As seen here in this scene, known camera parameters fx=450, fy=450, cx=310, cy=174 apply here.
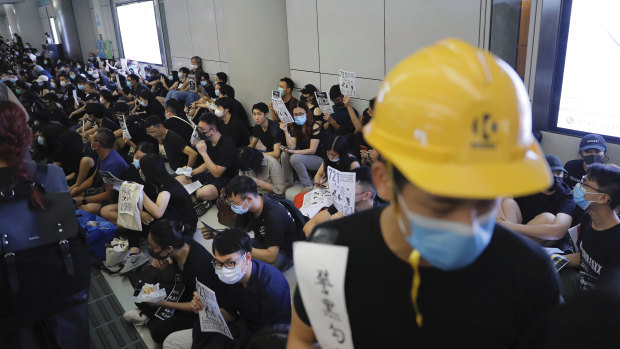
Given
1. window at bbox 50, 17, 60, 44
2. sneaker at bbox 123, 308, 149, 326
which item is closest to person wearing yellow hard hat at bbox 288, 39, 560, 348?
sneaker at bbox 123, 308, 149, 326

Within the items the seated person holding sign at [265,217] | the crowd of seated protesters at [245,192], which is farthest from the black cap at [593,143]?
the seated person holding sign at [265,217]

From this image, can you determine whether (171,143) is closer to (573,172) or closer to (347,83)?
(347,83)

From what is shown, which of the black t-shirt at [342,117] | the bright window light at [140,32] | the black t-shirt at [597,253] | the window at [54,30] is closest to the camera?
the black t-shirt at [597,253]

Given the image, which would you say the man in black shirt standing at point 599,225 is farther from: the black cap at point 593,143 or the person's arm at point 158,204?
the person's arm at point 158,204

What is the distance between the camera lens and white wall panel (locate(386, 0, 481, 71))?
452 cm

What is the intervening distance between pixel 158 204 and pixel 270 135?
235cm

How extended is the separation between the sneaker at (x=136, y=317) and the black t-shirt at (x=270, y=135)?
10.1 feet

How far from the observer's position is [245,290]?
273cm

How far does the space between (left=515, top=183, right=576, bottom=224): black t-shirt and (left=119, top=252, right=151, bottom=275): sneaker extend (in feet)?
11.0

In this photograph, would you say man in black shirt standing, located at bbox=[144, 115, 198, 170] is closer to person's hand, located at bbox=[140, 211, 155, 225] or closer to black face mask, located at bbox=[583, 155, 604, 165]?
person's hand, located at bbox=[140, 211, 155, 225]

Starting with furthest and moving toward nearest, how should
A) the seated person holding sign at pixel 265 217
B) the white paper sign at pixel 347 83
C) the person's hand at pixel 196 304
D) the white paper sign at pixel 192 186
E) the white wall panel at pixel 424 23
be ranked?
1. the white paper sign at pixel 347 83
2. the white paper sign at pixel 192 186
3. the white wall panel at pixel 424 23
4. the seated person holding sign at pixel 265 217
5. the person's hand at pixel 196 304

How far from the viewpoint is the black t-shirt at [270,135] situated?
19.6 feet

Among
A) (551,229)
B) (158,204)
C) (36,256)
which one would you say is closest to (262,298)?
(36,256)

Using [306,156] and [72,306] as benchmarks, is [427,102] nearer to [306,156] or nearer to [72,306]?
[72,306]
